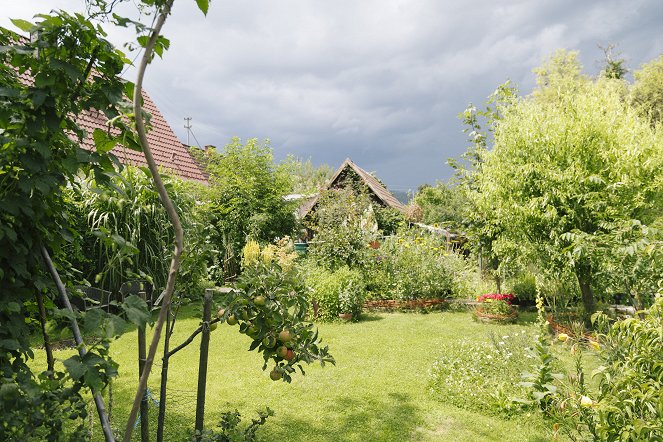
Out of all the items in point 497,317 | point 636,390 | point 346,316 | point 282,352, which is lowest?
point 346,316

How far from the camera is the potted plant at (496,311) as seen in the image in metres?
7.46

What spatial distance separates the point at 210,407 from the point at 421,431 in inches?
75.5

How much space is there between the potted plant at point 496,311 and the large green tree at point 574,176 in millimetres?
1349

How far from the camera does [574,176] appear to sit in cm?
587

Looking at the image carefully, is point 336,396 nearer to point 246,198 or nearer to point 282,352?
point 282,352

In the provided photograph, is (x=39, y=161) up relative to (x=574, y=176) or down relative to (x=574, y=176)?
down

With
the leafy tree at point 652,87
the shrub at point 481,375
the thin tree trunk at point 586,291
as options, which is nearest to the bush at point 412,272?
the thin tree trunk at point 586,291

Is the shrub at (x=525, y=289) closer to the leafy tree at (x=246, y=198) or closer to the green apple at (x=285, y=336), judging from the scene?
the leafy tree at (x=246, y=198)

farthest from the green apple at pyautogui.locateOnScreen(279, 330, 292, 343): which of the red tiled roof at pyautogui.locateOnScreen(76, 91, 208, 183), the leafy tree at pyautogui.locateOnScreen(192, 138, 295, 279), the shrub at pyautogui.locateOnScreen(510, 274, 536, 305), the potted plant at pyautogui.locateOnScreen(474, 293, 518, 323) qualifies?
the red tiled roof at pyautogui.locateOnScreen(76, 91, 208, 183)

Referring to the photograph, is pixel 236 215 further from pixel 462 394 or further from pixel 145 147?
pixel 145 147

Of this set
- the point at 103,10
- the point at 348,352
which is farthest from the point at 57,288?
the point at 348,352

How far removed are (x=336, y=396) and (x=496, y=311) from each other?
14.6 feet

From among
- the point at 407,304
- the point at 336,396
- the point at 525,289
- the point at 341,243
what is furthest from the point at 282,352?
the point at 525,289

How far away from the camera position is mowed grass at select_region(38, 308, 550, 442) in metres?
3.51
